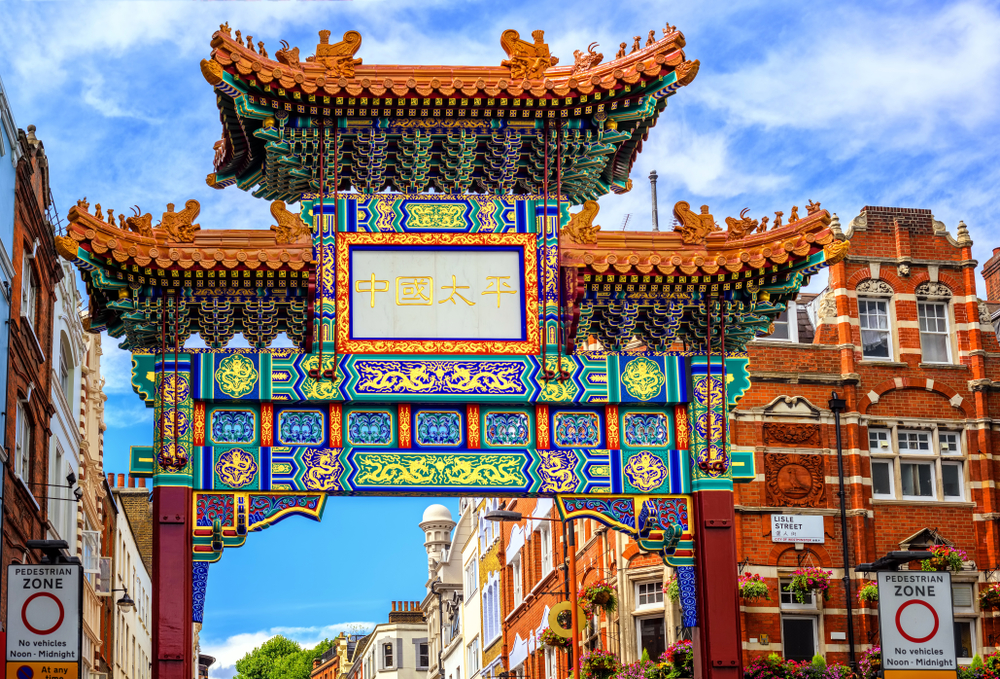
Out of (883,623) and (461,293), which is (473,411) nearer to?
(461,293)

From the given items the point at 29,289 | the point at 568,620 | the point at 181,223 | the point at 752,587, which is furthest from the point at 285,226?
the point at 568,620

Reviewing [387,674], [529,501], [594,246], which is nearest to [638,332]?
[594,246]

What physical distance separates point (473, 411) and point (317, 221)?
326 centimetres

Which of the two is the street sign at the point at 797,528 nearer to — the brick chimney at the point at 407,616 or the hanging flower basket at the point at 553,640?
the hanging flower basket at the point at 553,640

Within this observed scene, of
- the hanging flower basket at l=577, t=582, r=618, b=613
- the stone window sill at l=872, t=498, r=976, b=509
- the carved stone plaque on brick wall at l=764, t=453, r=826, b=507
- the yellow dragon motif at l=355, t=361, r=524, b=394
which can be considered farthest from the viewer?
the hanging flower basket at l=577, t=582, r=618, b=613

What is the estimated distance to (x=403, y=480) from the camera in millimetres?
18562

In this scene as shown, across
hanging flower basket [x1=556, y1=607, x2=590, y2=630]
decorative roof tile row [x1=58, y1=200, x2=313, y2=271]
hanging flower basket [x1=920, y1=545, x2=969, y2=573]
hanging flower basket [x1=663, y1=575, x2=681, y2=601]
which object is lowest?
hanging flower basket [x1=556, y1=607, x2=590, y2=630]

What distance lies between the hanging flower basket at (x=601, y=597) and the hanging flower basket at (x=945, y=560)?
7732mm

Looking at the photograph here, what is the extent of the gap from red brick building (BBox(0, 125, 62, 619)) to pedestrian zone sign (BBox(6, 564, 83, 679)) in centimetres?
702

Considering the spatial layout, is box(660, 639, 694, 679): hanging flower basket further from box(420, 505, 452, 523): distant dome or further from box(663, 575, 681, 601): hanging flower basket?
box(420, 505, 452, 523): distant dome

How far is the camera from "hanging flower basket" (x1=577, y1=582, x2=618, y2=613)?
37.2 meters

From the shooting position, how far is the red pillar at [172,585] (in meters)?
17.5

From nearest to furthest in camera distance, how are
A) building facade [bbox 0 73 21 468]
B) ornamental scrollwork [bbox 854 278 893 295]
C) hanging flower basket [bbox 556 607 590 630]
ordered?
building facade [bbox 0 73 21 468] < hanging flower basket [bbox 556 607 590 630] < ornamental scrollwork [bbox 854 278 893 295]

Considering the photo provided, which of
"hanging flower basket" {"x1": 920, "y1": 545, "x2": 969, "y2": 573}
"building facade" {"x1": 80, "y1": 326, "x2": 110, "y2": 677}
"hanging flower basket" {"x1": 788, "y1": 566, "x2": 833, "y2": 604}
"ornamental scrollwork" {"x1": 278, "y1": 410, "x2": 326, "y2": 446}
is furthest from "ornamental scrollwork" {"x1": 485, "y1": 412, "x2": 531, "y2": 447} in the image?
"hanging flower basket" {"x1": 920, "y1": 545, "x2": 969, "y2": 573}
